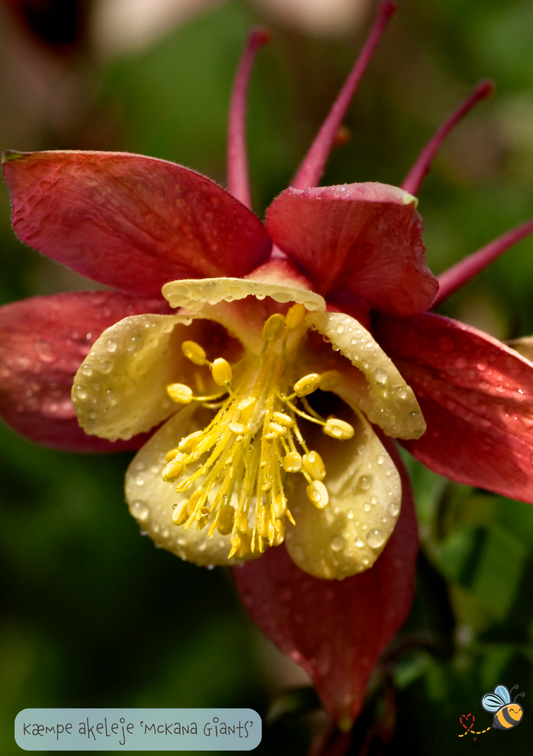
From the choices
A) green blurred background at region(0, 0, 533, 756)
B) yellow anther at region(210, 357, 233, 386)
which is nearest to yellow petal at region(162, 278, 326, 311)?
yellow anther at region(210, 357, 233, 386)

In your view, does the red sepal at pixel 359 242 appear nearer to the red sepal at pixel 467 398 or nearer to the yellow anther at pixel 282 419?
the red sepal at pixel 467 398

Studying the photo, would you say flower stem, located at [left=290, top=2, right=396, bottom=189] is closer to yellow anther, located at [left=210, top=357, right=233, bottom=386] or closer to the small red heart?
yellow anther, located at [left=210, top=357, right=233, bottom=386]

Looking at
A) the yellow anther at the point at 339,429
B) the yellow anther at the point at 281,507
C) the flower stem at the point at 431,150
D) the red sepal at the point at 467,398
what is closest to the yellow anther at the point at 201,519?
the yellow anther at the point at 281,507

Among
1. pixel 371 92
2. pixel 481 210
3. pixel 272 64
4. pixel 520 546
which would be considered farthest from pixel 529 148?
pixel 520 546

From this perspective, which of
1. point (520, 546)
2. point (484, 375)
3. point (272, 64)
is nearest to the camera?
point (484, 375)

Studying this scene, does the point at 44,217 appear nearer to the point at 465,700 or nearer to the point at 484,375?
the point at 484,375

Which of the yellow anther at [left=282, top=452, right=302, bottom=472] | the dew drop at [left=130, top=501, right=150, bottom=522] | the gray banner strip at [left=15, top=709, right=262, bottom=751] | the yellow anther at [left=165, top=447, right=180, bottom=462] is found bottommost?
the gray banner strip at [left=15, top=709, right=262, bottom=751]
